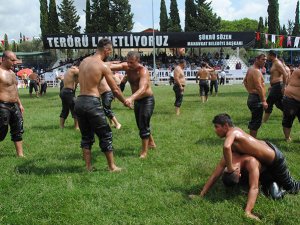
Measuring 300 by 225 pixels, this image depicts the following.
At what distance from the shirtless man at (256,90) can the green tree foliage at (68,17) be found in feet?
161

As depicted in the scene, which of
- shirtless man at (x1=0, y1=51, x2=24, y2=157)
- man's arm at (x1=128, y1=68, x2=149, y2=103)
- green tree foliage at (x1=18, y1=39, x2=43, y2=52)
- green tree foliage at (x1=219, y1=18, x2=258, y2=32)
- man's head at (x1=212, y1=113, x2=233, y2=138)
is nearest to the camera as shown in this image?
man's head at (x1=212, y1=113, x2=233, y2=138)

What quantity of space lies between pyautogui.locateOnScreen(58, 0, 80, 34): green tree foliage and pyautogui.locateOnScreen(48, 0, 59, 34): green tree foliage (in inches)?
25.1

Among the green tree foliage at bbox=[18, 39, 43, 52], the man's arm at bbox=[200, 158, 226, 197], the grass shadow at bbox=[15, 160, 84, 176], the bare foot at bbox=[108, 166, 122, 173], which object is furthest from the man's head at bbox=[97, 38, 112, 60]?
the green tree foliage at bbox=[18, 39, 43, 52]

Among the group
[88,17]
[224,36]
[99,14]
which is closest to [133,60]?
[224,36]

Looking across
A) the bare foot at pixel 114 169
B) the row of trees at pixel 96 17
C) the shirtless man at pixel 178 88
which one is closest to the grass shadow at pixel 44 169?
the bare foot at pixel 114 169

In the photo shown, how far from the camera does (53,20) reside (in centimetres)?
5397

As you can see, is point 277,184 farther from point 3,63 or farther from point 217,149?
point 3,63

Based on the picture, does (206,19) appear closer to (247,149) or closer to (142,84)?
(142,84)

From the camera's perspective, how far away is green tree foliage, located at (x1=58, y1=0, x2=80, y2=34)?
53.5 metres

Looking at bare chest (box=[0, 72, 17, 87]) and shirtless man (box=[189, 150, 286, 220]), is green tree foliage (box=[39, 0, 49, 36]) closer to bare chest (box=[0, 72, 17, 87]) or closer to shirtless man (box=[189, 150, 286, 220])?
bare chest (box=[0, 72, 17, 87])

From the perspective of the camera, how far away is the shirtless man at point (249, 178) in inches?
166

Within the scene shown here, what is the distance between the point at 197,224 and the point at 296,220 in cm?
104

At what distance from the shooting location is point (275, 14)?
179 feet

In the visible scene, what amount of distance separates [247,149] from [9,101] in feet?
14.6
